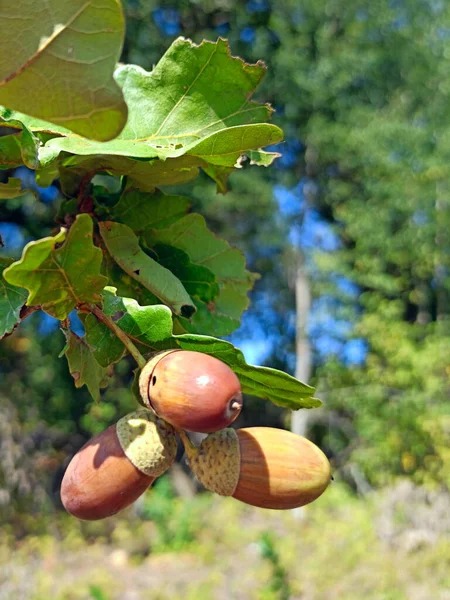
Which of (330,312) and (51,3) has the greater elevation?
(51,3)

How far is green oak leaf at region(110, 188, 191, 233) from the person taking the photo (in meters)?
0.56

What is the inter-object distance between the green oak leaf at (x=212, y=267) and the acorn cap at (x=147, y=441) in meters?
0.10

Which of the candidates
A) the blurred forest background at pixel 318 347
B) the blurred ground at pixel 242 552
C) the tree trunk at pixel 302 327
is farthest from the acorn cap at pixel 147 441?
the tree trunk at pixel 302 327

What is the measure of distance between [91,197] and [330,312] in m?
6.81

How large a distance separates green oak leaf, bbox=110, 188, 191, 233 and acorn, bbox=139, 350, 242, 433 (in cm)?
18

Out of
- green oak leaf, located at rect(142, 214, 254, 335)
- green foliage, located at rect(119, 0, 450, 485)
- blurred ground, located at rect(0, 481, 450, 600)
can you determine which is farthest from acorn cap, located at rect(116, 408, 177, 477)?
green foliage, located at rect(119, 0, 450, 485)

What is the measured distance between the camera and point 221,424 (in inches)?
16.2

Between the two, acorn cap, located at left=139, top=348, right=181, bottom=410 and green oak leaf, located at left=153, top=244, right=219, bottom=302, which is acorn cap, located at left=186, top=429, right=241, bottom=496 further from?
green oak leaf, located at left=153, top=244, right=219, bottom=302

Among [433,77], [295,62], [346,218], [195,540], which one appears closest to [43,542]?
[195,540]

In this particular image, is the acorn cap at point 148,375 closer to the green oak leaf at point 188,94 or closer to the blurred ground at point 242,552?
the green oak leaf at point 188,94

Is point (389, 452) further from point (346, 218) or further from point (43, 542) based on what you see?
point (43, 542)

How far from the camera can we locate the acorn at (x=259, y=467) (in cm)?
46

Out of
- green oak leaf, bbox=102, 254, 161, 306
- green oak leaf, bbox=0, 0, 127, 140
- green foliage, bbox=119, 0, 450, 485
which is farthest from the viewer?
green foliage, bbox=119, 0, 450, 485

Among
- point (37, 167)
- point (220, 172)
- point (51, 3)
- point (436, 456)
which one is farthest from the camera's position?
point (436, 456)
